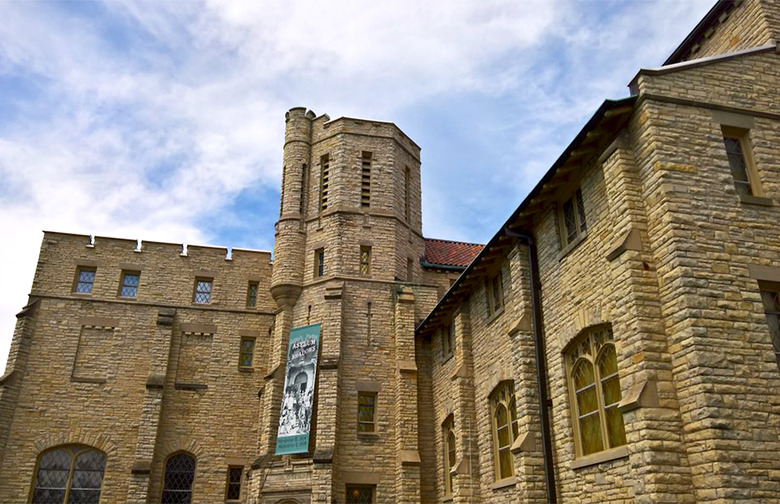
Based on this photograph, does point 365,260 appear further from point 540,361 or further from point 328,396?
point 540,361

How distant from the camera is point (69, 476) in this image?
23547 mm

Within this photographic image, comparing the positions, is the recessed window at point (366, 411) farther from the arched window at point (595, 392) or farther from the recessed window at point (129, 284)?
the recessed window at point (129, 284)

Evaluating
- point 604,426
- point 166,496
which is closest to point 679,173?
point 604,426

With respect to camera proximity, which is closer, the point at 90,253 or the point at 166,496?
the point at 166,496

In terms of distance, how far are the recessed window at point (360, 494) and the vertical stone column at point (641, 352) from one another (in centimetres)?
1264

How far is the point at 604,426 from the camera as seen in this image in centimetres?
1123

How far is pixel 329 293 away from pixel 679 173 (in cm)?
1458

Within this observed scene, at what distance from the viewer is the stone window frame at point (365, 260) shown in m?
24.0

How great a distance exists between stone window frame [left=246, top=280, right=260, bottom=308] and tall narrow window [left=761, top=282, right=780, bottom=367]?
21.2 m

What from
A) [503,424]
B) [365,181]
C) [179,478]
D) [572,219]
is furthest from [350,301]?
[572,219]

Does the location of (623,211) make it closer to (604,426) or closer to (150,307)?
(604,426)

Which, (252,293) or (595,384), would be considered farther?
(252,293)

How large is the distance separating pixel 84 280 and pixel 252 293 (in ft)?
23.1

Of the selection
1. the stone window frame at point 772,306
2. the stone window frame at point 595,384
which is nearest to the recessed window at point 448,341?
the stone window frame at point 595,384
